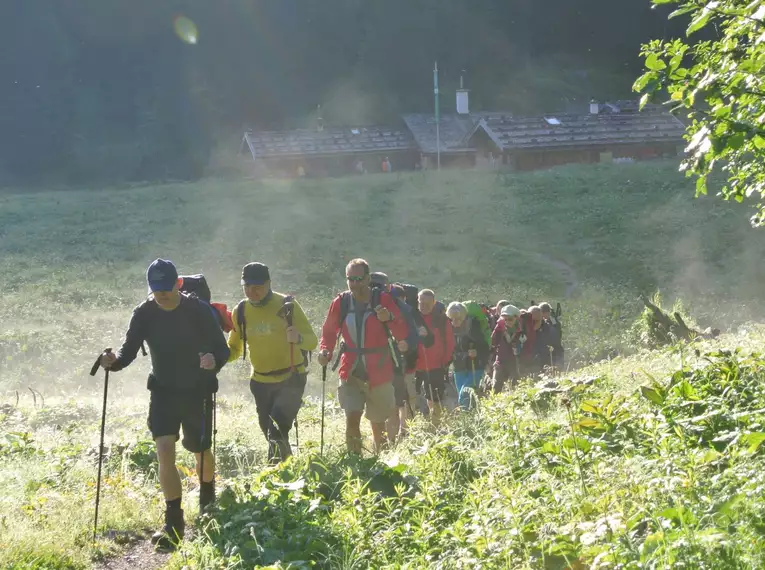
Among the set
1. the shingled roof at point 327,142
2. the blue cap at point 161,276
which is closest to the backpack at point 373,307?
the blue cap at point 161,276

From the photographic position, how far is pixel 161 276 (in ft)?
20.2

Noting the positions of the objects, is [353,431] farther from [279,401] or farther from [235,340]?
[235,340]

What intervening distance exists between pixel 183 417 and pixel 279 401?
4.72ft

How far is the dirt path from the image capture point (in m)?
5.73

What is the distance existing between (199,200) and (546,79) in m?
52.8

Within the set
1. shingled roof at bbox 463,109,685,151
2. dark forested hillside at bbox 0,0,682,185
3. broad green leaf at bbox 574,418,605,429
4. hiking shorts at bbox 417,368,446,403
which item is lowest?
broad green leaf at bbox 574,418,605,429

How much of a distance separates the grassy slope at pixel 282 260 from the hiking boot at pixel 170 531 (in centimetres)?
39

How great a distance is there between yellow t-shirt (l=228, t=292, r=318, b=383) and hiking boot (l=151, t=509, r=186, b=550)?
5.62ft

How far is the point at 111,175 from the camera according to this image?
6725 centimetres

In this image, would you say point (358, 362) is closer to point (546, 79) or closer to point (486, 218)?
point (486, 218)

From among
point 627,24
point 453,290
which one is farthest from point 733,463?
point 627,24

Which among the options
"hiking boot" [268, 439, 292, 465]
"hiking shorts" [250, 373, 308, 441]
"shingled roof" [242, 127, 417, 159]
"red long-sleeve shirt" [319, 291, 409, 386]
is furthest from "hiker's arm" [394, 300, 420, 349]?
"shingled roof" [242, 127, 417, 159]

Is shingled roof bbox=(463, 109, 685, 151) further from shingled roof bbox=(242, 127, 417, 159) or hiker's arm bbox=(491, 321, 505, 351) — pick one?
hiker's arm bbox=(491, 321, 505, 351)

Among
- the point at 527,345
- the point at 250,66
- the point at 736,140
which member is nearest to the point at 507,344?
the point at 527,345
